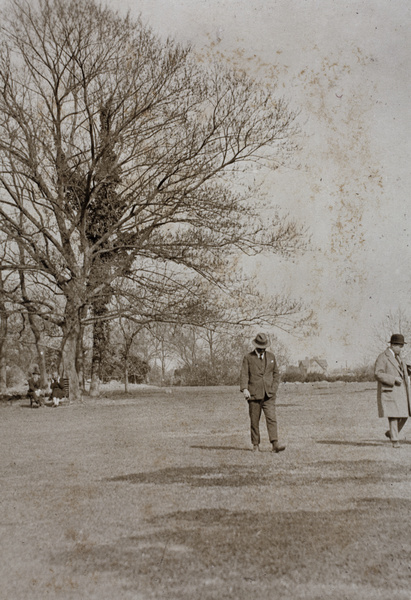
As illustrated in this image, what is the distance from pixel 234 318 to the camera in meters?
26.6

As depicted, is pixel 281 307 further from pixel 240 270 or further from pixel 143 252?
pixel 143 252

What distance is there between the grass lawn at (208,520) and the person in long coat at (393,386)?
1.68 feet

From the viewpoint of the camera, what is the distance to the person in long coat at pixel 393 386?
450 inches

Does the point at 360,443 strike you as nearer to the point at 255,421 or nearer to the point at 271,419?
the point at 271,419

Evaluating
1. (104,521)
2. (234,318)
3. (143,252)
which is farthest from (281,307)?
(104,521)

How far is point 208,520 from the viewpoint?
21.3 feet

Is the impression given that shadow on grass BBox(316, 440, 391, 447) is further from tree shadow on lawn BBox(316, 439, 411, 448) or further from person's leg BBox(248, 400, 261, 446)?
person's leg BBox(248, 400, 261, 446)

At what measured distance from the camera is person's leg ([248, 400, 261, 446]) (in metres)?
11.6

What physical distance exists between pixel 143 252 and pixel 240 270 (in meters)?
3.73

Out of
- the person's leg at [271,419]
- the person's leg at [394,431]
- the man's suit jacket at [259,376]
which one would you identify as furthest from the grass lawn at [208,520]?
the man's suit jacket at [259,376]

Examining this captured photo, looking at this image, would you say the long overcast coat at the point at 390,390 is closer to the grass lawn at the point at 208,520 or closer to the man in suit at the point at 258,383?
the grass lawn at the point at 208,520

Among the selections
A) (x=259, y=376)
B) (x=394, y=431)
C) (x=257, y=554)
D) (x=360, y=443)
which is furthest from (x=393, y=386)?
(x=257, y=554)

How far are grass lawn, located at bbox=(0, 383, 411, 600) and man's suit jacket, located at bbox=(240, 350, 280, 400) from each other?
38.7 inches

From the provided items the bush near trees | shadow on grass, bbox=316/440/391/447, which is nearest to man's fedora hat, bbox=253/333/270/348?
shadow on grass, bbox=316/440/391/447
